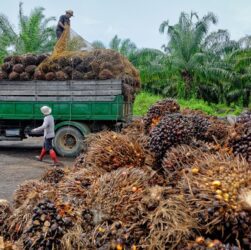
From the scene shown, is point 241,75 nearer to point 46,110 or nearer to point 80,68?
point 80,68

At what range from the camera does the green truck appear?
1153 cm

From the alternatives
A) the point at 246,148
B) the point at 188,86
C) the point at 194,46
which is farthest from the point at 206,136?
the point at 188,86

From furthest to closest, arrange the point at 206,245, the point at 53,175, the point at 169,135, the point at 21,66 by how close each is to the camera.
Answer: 1. the point at 21,66
2. the point at 53,175
3. the point at 169,135
4. the point at 206,245

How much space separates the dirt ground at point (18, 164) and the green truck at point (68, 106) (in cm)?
67

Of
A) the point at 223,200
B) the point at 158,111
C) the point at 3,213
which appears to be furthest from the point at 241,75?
the point at 223,200

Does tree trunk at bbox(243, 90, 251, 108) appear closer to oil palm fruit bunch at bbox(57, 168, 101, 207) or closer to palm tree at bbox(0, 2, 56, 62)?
palm tree at bbox(0, 2, 56, 62)

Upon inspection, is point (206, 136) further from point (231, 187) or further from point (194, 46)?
point (194, 46)

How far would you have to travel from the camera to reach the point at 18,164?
35.8 feet

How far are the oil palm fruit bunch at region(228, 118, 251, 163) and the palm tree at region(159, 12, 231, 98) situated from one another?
19.8 meters

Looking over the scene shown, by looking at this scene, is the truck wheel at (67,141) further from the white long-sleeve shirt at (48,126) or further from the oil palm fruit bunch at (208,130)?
the oil palm fruit bunch at (208,130)

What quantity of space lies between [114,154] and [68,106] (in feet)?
29.3

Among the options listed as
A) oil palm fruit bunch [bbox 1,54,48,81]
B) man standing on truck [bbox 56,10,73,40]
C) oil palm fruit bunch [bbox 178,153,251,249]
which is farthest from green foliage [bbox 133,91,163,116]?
oil palm fruit bunch [bbox 178,153,251,249]

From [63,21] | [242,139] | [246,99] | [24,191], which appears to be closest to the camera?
[242,139]

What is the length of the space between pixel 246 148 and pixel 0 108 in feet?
34.4
